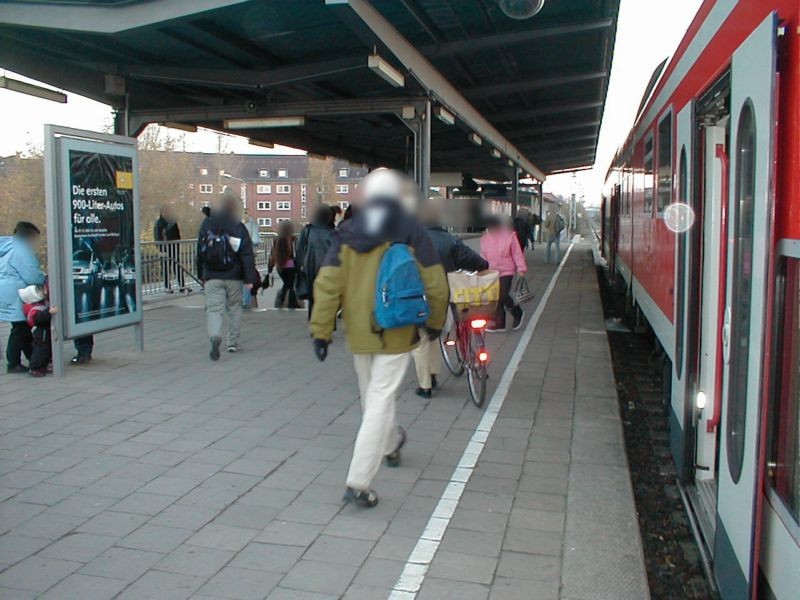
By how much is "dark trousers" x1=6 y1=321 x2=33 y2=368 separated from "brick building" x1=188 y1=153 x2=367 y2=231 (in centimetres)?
271

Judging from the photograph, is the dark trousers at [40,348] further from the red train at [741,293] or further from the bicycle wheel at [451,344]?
the red train at [741,293]

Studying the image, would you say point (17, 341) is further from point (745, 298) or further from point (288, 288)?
point (745, 298)

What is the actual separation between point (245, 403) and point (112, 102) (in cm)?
851

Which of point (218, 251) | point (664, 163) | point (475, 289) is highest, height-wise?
point (664, 163)

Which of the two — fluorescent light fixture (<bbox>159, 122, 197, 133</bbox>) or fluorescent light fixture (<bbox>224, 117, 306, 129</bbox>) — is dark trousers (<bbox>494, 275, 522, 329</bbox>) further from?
fluorescent light fixture (<bbox>159, 122, 197, 133</bbox>)

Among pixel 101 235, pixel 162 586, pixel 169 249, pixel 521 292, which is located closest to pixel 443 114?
pixel 521 292

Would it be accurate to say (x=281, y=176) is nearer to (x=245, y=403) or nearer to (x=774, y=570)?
(x=245, y=403)

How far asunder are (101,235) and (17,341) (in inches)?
54.8

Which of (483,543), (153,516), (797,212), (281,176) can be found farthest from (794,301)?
(281,176)

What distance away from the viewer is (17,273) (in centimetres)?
801

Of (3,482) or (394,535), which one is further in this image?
(3,482)

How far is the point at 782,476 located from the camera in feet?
9.00

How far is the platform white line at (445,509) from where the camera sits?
12.5 feet

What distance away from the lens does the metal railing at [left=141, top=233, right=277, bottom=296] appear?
14.5 meters
